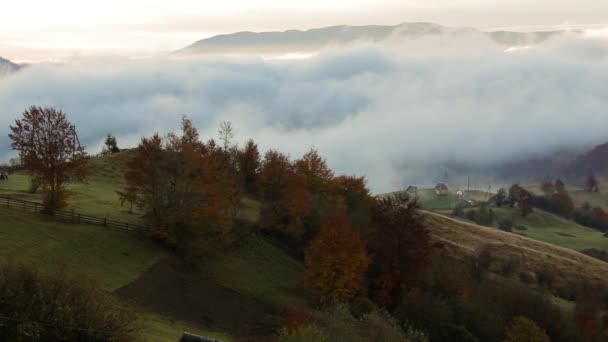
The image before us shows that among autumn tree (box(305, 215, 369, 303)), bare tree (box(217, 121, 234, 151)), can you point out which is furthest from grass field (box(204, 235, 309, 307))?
bare tree (box(217, 121, 234, 151))

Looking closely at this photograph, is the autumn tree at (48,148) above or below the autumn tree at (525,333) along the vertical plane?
above

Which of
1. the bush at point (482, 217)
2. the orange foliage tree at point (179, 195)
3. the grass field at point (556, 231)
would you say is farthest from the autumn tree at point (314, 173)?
the bush at point (482, 217)

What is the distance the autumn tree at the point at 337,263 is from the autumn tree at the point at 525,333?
12768 mm

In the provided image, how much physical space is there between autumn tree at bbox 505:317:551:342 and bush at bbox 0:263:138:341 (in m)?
31.6

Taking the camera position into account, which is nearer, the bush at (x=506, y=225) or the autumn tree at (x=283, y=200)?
the autumn tree at (x=283, y=200)

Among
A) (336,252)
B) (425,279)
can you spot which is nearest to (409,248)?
(425,279)

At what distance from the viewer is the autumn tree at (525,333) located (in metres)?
49.6

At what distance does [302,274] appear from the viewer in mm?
62625

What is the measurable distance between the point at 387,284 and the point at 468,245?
45102 mm

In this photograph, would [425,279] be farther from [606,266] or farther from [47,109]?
[606,266]

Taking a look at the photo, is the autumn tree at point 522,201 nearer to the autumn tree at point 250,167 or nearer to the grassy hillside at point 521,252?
the grassy hillside at point 521,252

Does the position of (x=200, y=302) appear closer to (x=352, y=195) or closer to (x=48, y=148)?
(x=48, y=148)

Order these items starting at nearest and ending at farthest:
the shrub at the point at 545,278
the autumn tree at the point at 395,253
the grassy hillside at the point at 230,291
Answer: the grassy hillside at the point at 230,291 < the autumn tree at the point at 395,253 < the shrub at the point at 545,278

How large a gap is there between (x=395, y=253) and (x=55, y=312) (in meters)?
36.9
